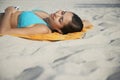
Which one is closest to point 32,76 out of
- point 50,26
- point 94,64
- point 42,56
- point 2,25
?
point 42,56

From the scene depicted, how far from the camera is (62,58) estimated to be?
227 centimetres

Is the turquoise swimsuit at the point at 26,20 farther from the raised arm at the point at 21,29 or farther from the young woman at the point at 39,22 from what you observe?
the raised arm at the point at 21,29

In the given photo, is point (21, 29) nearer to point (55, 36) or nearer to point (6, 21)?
point (6, 21)

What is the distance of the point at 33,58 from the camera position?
2.21 meters

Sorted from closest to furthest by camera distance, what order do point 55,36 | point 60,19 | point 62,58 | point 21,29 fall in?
point 62,58
point 21,29
point 55,36
point 60,19

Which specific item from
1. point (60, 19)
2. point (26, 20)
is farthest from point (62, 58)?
point (26, 20)

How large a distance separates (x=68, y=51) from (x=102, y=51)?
35 cm

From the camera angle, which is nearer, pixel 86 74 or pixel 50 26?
pixel 86 74

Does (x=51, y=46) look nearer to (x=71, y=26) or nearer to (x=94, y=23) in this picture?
(x=71, y=26)

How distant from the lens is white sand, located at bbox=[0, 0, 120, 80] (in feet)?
6.36

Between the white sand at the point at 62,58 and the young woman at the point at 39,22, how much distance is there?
0.21m

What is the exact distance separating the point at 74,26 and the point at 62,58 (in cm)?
86

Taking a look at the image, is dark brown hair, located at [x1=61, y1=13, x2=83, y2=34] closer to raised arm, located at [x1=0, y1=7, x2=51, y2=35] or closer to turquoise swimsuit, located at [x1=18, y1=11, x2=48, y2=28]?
raised arm, located at [x1=0, y1=7, x2=51, y2=35]

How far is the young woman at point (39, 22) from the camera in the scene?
112 inches
